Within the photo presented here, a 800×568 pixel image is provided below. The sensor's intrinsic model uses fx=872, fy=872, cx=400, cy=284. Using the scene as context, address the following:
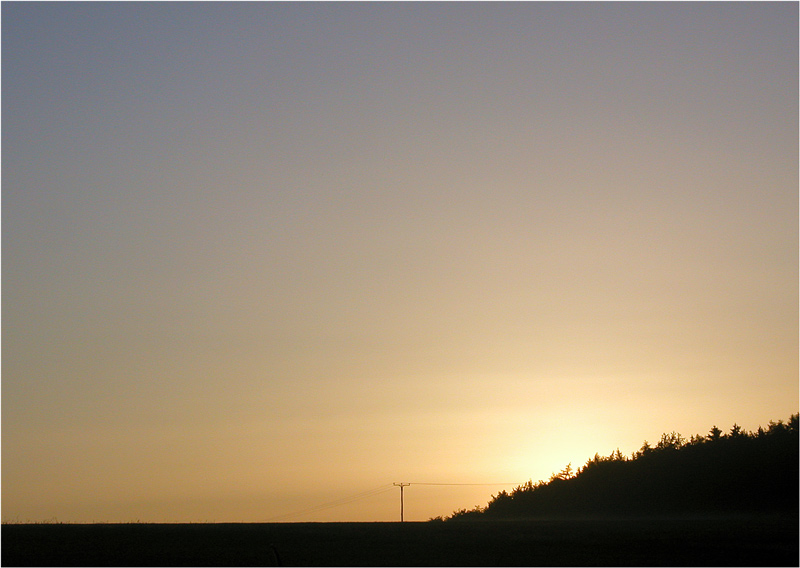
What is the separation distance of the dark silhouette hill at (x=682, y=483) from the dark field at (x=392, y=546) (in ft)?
99.8

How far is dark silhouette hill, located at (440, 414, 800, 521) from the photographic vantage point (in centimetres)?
6394

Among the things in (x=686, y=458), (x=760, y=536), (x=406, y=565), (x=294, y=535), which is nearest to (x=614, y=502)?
(x=686, y=458)

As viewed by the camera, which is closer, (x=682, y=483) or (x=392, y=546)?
(x=392, y=546)

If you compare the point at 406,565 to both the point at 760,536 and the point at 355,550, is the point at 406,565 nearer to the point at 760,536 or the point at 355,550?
the point at 355,550

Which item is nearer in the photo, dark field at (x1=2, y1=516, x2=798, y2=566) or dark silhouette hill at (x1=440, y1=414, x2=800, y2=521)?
dark field at (x1=2, y1=516, x2=798, y2=566)

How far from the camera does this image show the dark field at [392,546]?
24.8 meters

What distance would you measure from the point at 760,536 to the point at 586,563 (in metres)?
11.1

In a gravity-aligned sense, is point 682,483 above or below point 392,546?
above

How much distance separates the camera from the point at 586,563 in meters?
25.1

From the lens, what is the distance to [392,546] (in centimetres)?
Result: 2770

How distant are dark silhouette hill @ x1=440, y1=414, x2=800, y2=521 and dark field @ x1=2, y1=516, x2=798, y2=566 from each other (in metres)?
30.4

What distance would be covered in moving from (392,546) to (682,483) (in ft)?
156

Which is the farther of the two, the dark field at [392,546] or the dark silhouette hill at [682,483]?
the dark silhouette hill at [682,483]

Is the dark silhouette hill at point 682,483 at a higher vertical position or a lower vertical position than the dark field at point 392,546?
higher
